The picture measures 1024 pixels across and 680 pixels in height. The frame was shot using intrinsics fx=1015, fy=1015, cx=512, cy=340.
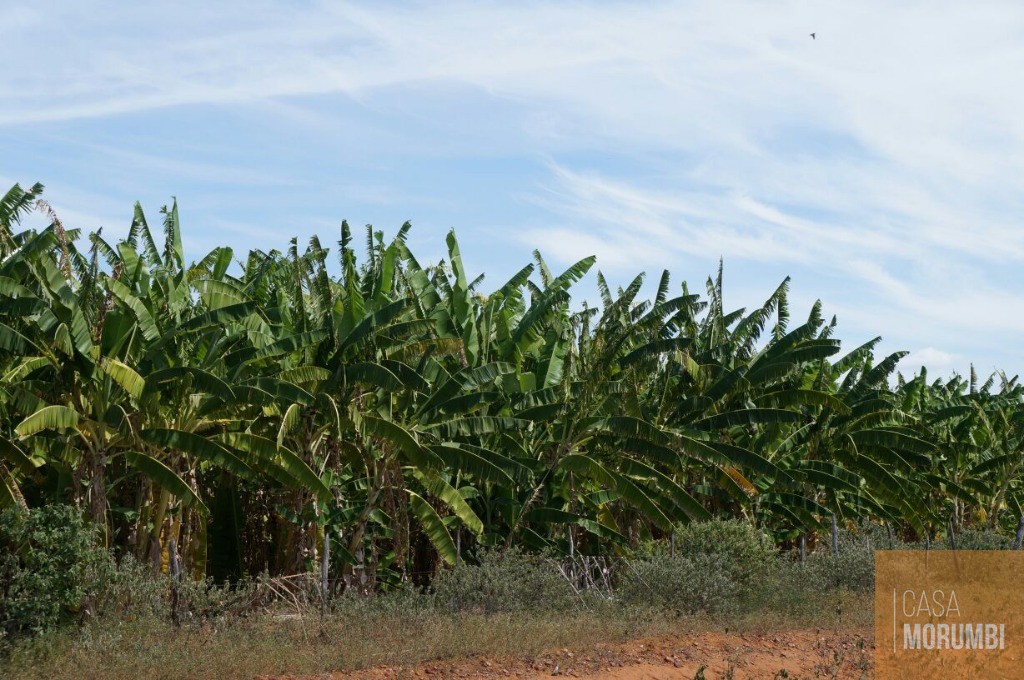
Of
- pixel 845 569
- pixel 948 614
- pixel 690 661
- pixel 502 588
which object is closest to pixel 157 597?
pixel 502 588

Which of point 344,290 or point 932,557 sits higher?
point 344,290

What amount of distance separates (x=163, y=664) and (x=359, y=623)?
2.44m

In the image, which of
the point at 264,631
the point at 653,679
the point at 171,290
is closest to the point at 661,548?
the point at 653,679

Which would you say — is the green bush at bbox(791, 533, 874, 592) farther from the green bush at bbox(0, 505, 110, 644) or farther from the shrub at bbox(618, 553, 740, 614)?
the green bush at bbox(0, 505, 110, 644)

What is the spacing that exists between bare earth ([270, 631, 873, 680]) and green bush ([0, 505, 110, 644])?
10.1 ft

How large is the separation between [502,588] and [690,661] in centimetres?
275

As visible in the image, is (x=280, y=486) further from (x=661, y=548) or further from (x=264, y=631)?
(x=661, y=548)

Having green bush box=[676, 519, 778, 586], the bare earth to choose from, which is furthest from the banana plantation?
the bare earth

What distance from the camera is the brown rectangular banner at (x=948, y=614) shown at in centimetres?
1237

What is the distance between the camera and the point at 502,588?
1289 cm

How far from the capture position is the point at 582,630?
1147 centimetres

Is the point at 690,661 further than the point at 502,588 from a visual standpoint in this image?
No

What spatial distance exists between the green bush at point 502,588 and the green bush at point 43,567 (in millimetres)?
4293

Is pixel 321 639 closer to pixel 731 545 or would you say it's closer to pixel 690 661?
pixel 690 661
